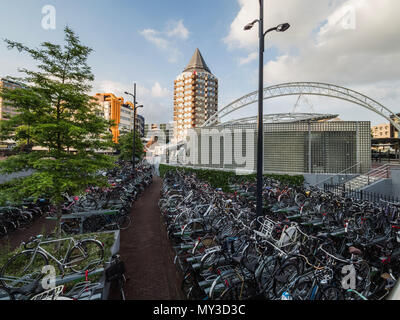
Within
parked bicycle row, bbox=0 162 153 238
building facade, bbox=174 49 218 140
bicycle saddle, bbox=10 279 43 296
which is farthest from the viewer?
building facade, bbox=174 49 218 140

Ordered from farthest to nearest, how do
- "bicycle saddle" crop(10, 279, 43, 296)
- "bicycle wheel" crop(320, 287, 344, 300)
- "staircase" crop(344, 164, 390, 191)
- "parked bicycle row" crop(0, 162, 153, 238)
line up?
"staircase" crop(344, 164, 390, 191) < "parked bicycle row" crop(0, 162, 153, 238) < "bicycle wheel" crop(320, 287, 344, 300) < "bicycle saddle" crop(10, 279, 43, 296)

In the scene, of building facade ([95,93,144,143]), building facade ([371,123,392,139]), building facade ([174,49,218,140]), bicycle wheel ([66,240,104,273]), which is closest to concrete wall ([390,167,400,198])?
bicycle wheel ([66,240,104,273])

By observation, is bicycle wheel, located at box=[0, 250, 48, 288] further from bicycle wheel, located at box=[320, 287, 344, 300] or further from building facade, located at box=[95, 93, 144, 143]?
building facade, located at box=[95, 93, 144, 143]

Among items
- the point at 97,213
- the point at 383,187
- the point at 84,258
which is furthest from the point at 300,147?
the point at 84,258

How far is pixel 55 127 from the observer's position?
4172mm

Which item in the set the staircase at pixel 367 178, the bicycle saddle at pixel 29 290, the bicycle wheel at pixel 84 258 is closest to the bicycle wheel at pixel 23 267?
the bicycle wheel at pixel 84 258

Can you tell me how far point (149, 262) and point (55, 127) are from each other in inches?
156

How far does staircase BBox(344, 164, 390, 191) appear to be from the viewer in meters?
11.2

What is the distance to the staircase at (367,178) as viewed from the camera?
11.2m

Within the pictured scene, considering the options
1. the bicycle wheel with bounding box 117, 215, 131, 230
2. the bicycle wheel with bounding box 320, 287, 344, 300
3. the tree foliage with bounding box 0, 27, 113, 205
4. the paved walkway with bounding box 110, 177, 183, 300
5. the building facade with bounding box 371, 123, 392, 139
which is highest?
the building facade with bounding box 371, 123, 392, 139

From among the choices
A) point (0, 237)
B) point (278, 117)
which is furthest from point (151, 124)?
point (0, 237)

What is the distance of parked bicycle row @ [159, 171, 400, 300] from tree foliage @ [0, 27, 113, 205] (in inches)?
127

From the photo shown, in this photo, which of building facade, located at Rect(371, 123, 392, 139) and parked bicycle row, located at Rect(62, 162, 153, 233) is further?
building facade, located at Rect(371, 123, 392, 139)
